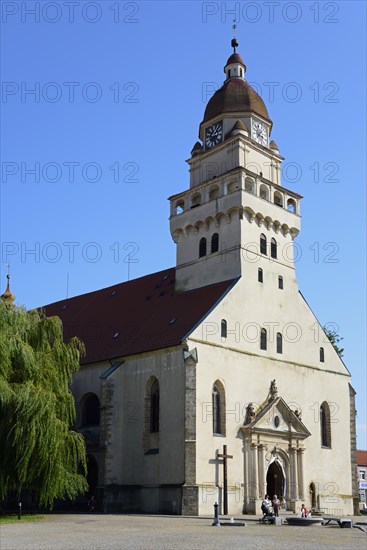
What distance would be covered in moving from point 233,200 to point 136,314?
932cm

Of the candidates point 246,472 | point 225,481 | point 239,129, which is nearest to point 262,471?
point 246,472

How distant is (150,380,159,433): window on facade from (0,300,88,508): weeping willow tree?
21.6ft

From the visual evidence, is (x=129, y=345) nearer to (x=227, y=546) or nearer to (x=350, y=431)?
(x=350, y=431)

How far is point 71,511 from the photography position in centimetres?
3756

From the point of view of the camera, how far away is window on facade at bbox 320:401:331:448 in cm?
4222

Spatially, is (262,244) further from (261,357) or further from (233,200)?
(261,357)

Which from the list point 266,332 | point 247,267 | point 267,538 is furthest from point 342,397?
point 267,538

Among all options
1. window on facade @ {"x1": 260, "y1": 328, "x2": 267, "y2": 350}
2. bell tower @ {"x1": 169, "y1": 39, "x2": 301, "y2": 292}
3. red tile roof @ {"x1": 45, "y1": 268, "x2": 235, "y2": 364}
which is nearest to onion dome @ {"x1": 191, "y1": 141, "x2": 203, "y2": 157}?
bell tower @ {"x1": 169, "y1": 39, "x2": 301, "y2": 292}

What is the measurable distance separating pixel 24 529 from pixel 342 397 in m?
26.3

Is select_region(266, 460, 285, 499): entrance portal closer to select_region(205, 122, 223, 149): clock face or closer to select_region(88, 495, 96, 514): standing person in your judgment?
select_region(88, 495, 96, 514): standing person

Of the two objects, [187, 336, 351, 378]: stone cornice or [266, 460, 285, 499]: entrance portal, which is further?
[266, 460, 285, 499]: entrance portal

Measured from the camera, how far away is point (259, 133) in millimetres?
45219

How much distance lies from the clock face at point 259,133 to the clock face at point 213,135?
6.85 feet

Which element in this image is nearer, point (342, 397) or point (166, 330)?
point (166, 330)
